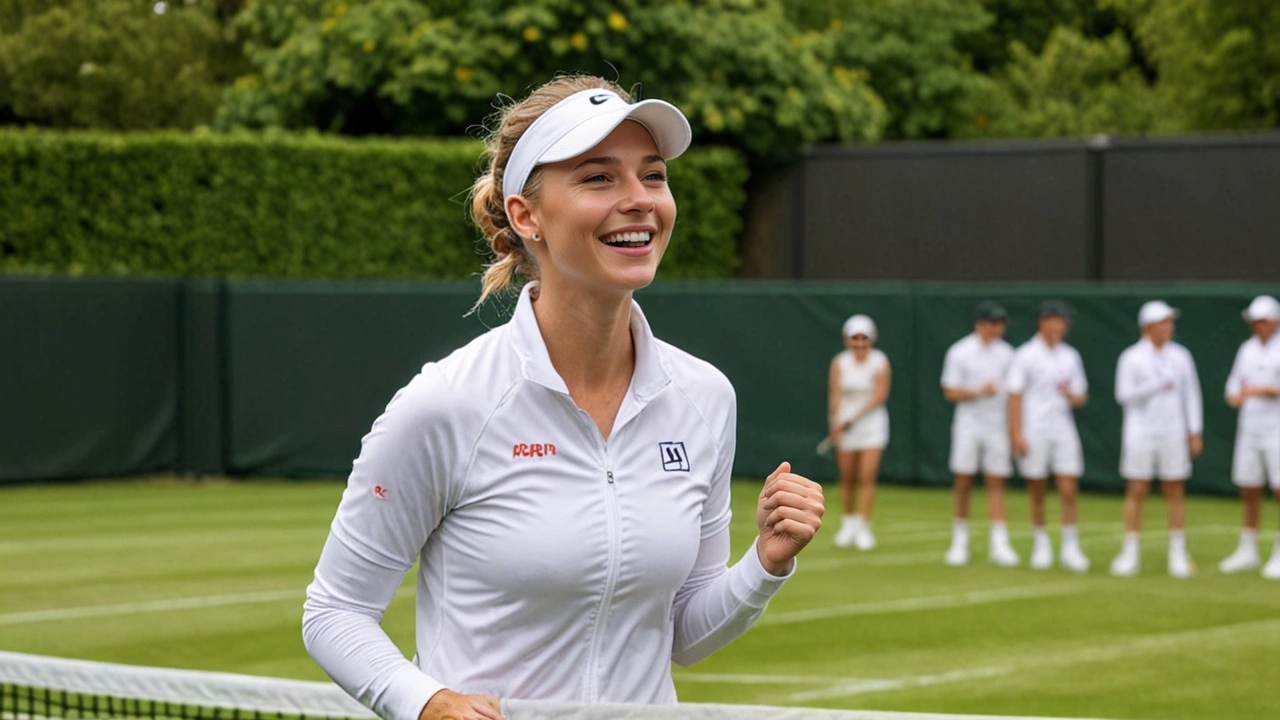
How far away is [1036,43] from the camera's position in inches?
1864

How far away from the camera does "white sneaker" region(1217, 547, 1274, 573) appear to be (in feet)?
47.6

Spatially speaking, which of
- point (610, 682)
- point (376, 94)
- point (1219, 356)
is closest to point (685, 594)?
point (610, 682)

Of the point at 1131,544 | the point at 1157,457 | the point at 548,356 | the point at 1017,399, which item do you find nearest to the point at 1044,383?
the point at 1017,399

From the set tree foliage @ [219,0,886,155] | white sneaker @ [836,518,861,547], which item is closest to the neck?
white sneaker @ [836,518,861,547]

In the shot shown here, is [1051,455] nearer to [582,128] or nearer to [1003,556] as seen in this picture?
[1003,556]

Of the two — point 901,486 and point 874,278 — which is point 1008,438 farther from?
point 874,278

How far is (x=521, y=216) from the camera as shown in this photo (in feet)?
11.2

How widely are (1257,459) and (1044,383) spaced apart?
1609 millimetres

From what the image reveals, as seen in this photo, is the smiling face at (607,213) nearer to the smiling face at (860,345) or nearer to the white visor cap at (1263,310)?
the white visor cap at (1263,310)

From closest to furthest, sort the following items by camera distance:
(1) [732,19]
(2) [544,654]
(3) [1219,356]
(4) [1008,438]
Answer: (2) [544,654]
(4) [1008,438]
(3) [1219,356]
(1) [732,19]

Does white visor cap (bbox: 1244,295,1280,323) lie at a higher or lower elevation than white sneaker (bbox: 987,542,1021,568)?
higher

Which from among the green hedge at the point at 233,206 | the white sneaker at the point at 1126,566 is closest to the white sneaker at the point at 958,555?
the white sneaker at the point at 1126,566

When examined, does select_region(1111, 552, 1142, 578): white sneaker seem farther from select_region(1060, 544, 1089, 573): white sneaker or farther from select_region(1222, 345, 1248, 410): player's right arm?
select_region(1222, 345, 1248, 410): player's right arm

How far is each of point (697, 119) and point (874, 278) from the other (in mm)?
3421
